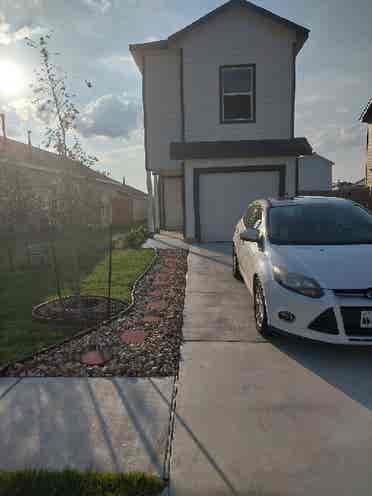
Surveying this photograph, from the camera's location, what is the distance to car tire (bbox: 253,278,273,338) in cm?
402

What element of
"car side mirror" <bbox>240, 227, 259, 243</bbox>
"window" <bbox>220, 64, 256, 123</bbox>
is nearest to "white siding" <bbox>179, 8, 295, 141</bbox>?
"window" <bbox>220, 64, 256, 123</bbox>

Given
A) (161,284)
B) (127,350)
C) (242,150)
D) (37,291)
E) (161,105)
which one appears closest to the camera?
(127,350)

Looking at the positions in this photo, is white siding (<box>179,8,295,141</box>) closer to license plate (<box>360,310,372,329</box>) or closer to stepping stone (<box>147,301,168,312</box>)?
stepping stone (<box>147,301,168,312</box>)

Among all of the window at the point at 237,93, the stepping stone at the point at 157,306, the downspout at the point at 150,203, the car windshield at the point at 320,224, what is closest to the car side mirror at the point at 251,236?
the car windshield at the point at 320,224

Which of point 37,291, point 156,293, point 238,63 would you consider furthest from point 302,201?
point 238,63

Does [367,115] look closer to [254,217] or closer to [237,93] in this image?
[237,93]

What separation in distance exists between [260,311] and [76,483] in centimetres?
277

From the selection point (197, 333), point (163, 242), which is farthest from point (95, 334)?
point (163, 242)

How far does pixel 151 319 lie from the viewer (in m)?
4.77

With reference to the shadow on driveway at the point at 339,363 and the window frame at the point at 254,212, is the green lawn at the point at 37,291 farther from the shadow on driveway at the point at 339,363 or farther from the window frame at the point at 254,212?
the shadow on driveway at the point at 339,363

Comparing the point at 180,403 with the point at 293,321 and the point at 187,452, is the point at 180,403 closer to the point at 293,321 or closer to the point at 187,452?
the point at 187,452

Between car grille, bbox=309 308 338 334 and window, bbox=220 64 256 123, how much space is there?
945cm

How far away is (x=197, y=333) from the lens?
426cm

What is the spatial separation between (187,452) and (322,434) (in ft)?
3.28
